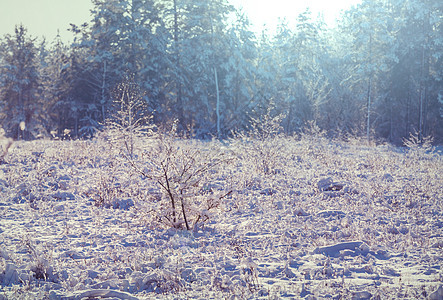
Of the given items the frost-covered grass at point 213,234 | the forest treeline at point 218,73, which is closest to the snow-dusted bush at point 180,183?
the frost-covered grass at point 213,234

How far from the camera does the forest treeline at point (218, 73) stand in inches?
1103

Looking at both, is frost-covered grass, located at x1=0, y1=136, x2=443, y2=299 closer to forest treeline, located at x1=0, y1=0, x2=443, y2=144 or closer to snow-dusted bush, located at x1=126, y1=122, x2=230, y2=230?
snow-dusted bush, located at x1=126, y1=122, x2=230, y2=230

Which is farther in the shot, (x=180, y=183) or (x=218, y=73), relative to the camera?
(x=218, y=73)

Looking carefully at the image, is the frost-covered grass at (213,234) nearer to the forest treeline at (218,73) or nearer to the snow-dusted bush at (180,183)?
the snow-dusted bush at (180,183)

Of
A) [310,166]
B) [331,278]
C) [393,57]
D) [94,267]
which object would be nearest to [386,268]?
[331,278]

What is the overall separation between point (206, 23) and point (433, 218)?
26.2m

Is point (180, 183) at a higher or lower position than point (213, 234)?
higher

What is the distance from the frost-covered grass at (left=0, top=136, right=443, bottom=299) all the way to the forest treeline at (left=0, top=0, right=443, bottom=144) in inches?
719

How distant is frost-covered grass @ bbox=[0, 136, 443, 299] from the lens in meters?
3.71

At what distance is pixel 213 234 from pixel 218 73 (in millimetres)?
27265

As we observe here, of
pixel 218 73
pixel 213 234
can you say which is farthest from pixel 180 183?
pixel 218 73

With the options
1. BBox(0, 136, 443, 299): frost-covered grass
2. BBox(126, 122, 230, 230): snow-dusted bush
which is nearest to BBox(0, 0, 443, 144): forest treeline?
BBox(0, 136, 443, 299): frost-covered grass

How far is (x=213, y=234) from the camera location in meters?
5.59

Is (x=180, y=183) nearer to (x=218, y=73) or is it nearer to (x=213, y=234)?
(x=213, y=234)
